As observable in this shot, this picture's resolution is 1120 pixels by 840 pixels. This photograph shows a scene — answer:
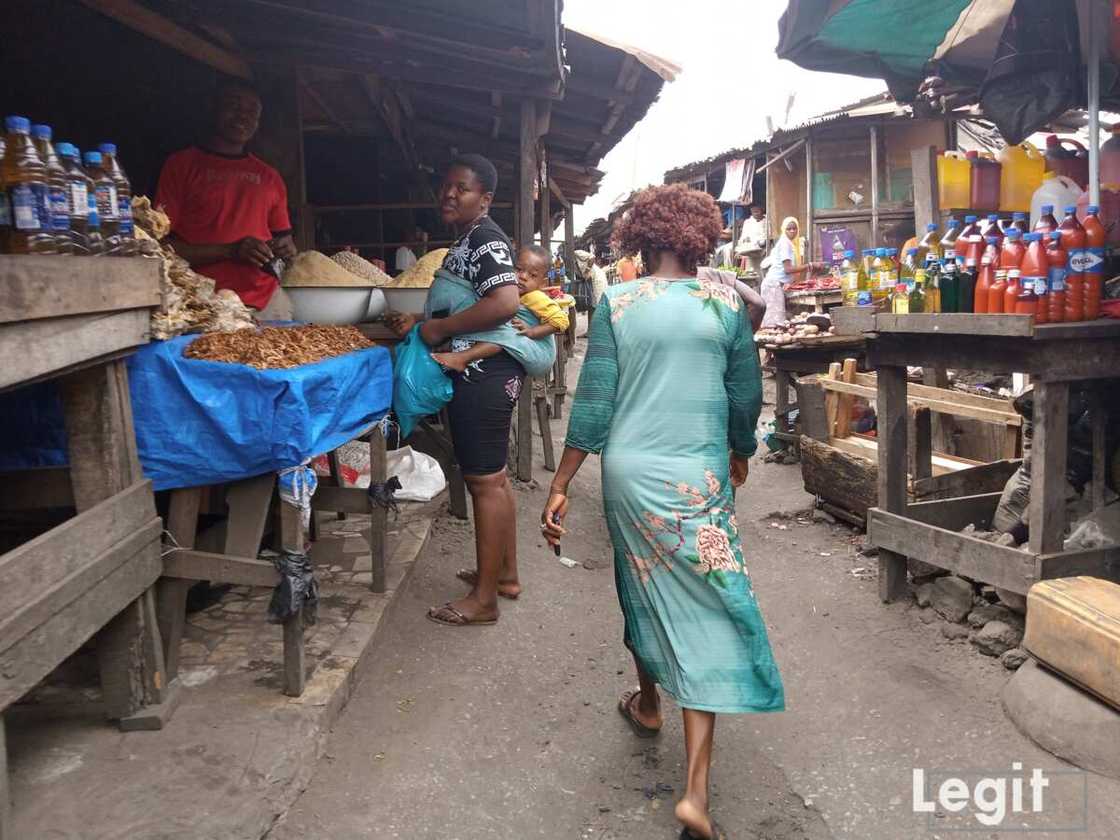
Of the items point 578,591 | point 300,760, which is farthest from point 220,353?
point 578,591

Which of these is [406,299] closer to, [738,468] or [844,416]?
[738,468]

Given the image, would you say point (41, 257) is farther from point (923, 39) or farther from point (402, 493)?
point (923, 39)

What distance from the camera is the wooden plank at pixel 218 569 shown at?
2.73 metres

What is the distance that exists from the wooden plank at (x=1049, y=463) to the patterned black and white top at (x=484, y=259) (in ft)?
7.15

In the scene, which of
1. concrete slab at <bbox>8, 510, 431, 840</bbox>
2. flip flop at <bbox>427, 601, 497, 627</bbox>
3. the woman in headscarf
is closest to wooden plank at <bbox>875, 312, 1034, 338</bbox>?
flip flop at <bbox>427, 601, 497, 627</bbox>

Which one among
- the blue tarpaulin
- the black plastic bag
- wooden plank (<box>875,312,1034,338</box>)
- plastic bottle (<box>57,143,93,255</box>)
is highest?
plastic bottle (<box>57,143,93,255</box>)

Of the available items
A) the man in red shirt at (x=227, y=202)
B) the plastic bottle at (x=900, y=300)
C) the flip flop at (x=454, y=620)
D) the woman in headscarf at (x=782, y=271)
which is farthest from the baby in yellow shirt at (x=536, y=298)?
the woman in headscarf at (x=782, y=271)

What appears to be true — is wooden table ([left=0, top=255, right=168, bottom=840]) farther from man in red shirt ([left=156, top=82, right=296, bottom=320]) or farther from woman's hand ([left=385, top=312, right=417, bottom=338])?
woman's hand ([left=385, top=312, right=417, bottom=338])

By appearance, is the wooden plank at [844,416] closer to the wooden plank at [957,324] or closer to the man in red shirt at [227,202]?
the wooden plank at [957,324]

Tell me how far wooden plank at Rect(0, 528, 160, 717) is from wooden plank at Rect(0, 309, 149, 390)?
59 cm

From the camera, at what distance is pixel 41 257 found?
80.7 inches

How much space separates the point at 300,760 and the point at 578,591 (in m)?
2.18

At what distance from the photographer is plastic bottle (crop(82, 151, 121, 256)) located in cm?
249

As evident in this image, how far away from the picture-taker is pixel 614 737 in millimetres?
3064
